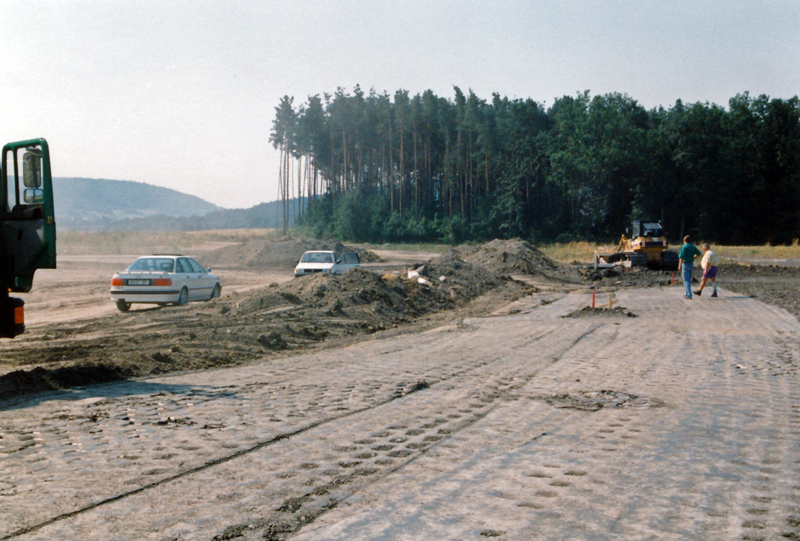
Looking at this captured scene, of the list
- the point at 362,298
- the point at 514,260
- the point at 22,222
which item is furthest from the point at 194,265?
the point at 514,260

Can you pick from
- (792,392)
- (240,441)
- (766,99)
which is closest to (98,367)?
(240,441)

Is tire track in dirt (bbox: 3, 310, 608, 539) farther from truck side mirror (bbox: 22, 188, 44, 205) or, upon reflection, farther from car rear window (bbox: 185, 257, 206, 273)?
car rear window (bbox: 185, 257, 206, 273)

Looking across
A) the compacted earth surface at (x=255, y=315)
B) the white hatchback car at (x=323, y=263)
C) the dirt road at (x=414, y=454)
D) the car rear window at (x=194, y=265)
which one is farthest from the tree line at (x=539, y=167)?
the dirt road at (x=414, y=454)

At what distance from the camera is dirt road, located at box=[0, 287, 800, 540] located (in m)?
4.03

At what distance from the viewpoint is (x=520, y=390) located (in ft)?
27.2

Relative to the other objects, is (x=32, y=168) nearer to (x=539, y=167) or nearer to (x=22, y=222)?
(x=22, y=222)

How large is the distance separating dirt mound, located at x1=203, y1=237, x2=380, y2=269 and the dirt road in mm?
39662

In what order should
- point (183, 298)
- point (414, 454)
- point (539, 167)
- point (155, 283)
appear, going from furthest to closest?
1. point (539, 167)
2. point (183, 298)
3. point (155, 283)
4. point (414, 454)

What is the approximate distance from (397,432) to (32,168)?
18.9 feet

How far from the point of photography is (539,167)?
86.7m

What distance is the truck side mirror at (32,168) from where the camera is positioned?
8.33m

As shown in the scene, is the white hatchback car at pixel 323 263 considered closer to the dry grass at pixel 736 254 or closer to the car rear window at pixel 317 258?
the car rear window at pixel 317 258

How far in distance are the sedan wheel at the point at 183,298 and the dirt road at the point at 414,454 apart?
30.7 feet

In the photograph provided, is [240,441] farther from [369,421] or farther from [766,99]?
[766,99]
